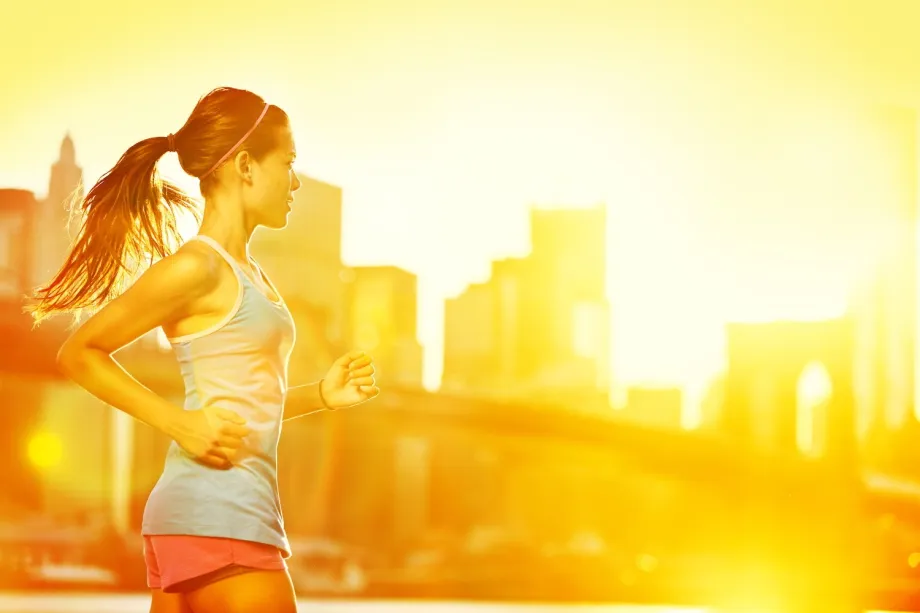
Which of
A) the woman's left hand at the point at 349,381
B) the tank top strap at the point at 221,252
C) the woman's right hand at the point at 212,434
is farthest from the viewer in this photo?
the woman's left hand at the point at 349,381

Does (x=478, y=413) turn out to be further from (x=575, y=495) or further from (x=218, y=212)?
(x=575, y=495)

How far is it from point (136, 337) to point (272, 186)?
1.20ft

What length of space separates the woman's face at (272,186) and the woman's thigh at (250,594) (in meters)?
0.61

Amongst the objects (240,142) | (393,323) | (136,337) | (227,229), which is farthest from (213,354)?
(393,323)

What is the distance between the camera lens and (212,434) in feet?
7.23

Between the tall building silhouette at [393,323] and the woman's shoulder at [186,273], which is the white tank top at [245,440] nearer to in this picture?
the woman's shoulder at [186,273]

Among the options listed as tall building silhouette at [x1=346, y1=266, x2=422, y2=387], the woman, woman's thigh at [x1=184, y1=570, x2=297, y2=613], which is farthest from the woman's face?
tall building silhouette at [x1=346, y1=266, x2=422, y2=387]

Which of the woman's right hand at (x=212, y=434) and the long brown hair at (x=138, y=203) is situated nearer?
the woman's right hand at (x=212, y=434)

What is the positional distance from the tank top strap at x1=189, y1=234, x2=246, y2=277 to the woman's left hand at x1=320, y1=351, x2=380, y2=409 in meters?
0.35

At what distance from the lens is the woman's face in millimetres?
2416

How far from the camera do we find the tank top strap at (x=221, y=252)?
232cm

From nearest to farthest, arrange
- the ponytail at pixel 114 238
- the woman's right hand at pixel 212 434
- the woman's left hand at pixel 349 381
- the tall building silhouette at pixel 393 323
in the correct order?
the woman's right hand at pixel 212 434, the ponytail at pixel 114 238, the woman's left hand at pixel 349 381, the tall building silhouette at pixel 393 323

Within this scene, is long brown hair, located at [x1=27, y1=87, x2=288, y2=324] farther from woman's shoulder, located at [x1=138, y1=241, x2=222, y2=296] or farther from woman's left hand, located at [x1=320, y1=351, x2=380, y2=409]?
woman's left hand, located at [x1=320, y1=351, x2=380, y2=409]

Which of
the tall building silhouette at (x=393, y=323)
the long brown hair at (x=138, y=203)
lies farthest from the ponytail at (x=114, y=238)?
the tall building silhouette at (x=393, y=323)
